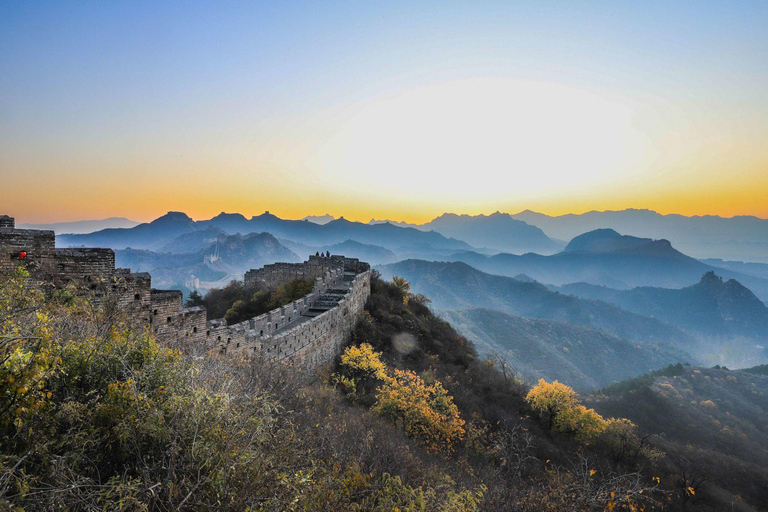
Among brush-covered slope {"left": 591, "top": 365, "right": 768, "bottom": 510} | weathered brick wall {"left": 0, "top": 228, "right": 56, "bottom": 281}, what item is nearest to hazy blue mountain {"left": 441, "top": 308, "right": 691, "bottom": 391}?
brush-covered slope {"left": 591, "top": 365, "right": 768, "bottom": 510}

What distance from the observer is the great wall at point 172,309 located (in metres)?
8.07

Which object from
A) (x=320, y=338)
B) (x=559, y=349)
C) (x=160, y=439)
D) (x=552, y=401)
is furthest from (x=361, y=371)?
(x=559, y=349)

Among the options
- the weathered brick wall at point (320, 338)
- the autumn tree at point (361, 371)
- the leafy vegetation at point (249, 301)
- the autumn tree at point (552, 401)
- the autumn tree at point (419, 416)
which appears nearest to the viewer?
the autumn tree at point (419, 416)

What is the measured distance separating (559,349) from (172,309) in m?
157

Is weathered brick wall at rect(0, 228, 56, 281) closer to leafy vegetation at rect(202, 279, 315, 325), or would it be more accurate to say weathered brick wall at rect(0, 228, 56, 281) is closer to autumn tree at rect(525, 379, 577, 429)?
leafy vegetation at rect(202, 279, 315, 325)

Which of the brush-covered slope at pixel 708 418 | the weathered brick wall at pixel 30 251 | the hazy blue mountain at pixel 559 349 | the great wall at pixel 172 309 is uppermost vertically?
the weathered brick wall at pixel 30 251

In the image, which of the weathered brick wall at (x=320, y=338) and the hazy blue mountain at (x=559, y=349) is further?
the hazy blue mountain at (x=559, y=349)

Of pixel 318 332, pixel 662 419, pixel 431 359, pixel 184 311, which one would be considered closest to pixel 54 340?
pixel 184 311

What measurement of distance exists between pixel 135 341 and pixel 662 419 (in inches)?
3603

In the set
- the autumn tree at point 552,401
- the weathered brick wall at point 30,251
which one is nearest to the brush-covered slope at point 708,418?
the autumn tree at point 552,401

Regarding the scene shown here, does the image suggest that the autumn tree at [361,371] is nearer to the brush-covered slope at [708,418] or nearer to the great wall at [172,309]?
the great wall at [172,309]

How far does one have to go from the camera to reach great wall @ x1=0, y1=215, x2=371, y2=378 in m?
8.07

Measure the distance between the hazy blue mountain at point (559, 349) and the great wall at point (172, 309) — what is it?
10381 cm

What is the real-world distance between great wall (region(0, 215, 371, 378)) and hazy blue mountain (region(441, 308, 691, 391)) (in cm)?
10381
